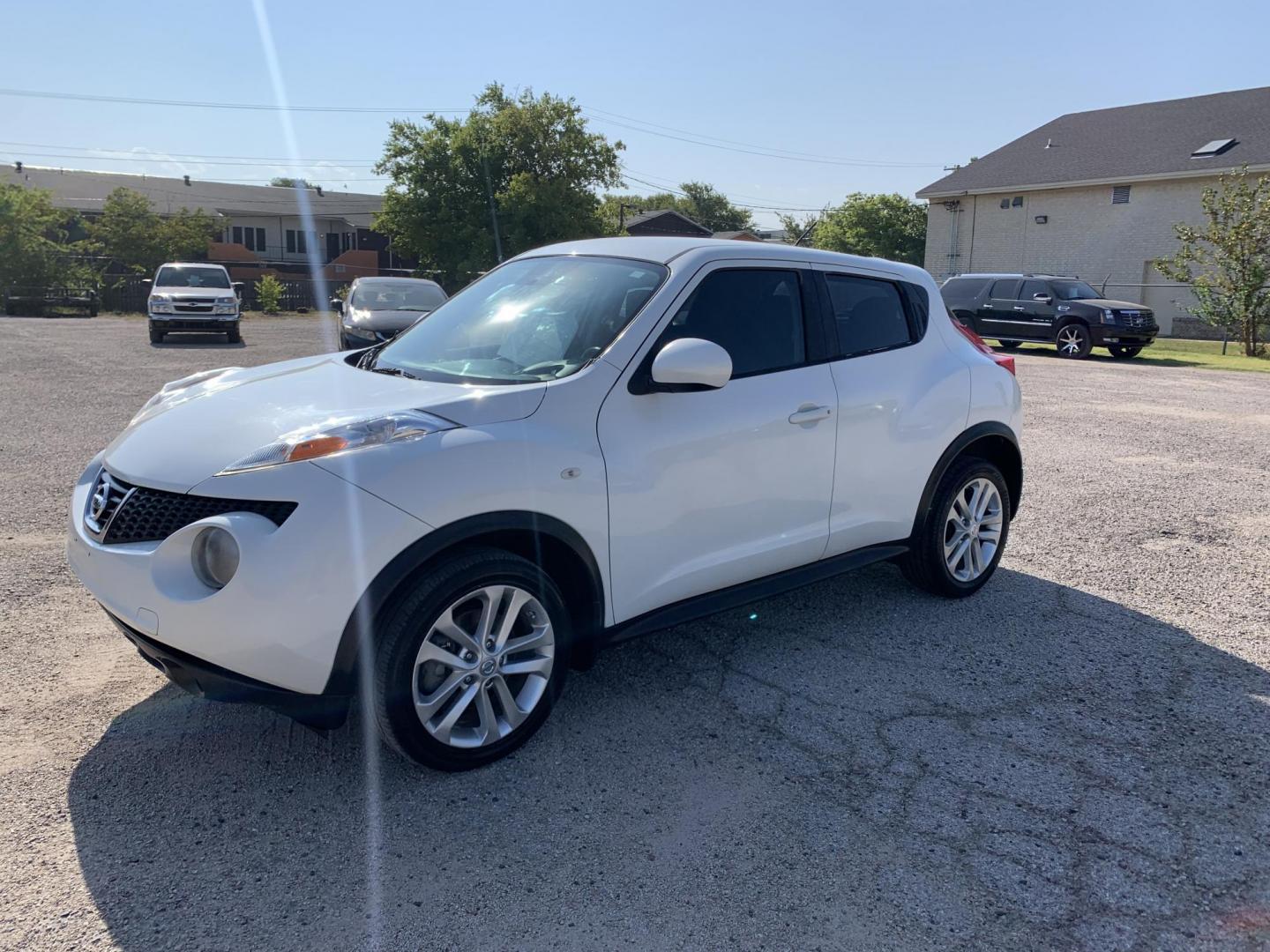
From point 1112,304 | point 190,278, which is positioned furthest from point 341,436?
point 190,278

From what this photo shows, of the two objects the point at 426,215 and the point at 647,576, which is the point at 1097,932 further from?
the point at 426,215

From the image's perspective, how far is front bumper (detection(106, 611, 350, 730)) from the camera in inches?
113

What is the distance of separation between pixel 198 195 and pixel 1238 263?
55637 millimetres

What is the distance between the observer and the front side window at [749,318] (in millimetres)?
3865

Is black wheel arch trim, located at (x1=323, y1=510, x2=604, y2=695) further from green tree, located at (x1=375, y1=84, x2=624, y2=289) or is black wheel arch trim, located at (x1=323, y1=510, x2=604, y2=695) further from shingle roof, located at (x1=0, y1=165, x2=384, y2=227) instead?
shingle roof, located at (x1=0, y1=165, x2=384, y2=227)

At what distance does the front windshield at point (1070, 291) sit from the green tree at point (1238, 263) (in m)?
3.90

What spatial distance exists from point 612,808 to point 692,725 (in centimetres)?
64

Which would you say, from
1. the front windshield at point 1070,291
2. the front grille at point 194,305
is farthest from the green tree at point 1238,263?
the front grille at point 194,305

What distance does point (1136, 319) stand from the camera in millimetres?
21016

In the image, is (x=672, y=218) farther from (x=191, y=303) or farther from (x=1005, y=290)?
(x=191, y=303)

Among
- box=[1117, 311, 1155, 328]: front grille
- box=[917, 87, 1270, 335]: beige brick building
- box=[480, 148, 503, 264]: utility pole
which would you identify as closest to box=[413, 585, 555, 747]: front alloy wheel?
box=[1117, 311, 1155, 328]: front grille

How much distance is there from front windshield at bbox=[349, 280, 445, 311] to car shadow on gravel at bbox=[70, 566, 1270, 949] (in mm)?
11779

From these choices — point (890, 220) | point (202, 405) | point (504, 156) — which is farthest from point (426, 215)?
point (202, 405)

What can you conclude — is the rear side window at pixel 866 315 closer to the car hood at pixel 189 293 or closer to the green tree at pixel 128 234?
the car hood at pixel 189 293
